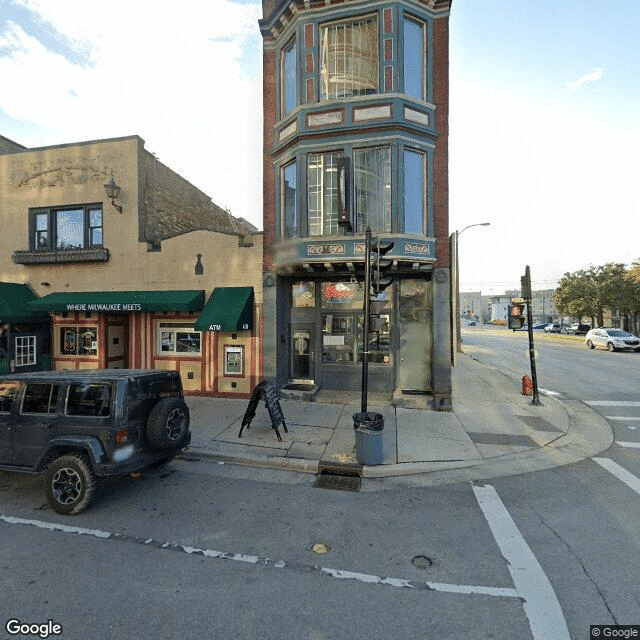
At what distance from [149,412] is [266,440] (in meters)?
2.98

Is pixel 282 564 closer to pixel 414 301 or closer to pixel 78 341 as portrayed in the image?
pixel 414 301

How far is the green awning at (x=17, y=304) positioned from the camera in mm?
11977

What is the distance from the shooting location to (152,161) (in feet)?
44.1

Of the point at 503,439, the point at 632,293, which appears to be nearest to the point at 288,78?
the point at 503,439

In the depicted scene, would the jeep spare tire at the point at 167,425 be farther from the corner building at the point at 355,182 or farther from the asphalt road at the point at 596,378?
the asphalt road at the point at 596,378

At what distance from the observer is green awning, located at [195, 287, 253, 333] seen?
10.8 m

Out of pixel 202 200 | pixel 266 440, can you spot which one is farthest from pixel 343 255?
pixel 202 200

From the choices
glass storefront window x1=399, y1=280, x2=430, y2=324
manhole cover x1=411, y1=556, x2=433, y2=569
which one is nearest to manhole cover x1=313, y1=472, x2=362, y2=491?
manhole cover x1=411, y1=556, x2=433, y2=569

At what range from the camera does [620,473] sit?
653 cm

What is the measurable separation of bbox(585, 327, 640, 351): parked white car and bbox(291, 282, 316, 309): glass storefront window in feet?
83.2

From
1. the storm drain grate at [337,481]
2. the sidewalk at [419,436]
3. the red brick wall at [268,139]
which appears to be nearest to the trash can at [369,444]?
the sidewalk at [419,436]

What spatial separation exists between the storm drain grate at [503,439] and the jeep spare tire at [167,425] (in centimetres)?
629

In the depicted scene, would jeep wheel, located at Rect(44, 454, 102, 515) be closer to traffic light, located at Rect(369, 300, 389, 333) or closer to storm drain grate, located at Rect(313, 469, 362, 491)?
storm drain grate, located at Rect(313, 469, 362, 491)

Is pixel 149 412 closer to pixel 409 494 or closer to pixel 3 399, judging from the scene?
pixel 3 399
